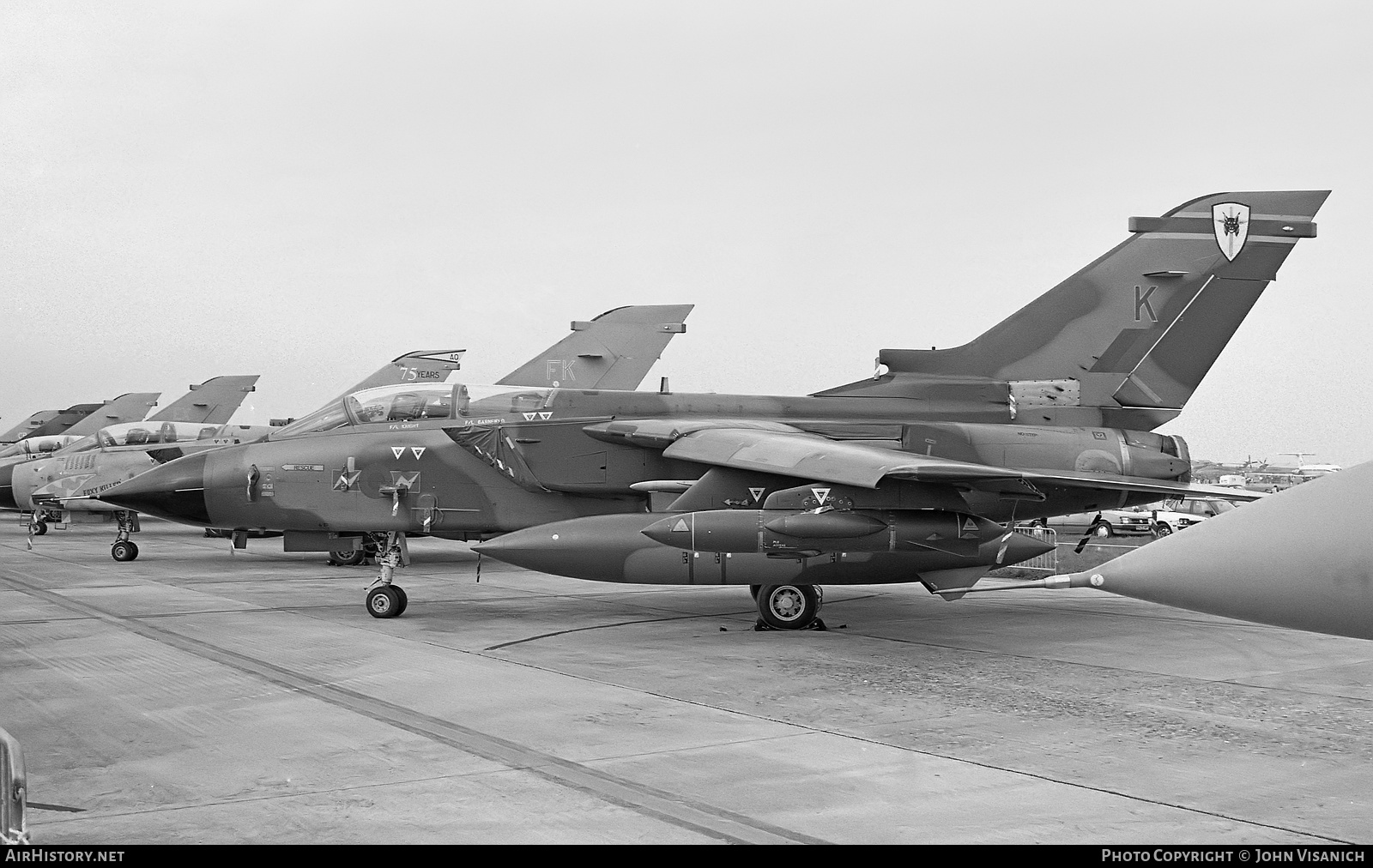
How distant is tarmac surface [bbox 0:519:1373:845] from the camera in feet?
15.5

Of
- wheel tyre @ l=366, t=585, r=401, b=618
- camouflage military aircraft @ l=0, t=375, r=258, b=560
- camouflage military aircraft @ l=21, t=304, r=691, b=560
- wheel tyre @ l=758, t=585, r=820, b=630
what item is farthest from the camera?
camouflage military aircraft @ l=21, t=304, r=691, b=560

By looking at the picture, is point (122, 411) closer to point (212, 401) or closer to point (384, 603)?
point (212, 401)

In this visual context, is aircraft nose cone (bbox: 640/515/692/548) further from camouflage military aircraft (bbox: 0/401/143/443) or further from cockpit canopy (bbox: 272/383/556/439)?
camouflage military aircraft (bbox: 0/401/143/443)

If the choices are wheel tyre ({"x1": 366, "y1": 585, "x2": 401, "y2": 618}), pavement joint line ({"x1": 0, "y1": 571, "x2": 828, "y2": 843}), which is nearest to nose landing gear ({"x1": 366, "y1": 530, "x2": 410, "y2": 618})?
wheel tyre ({"x1": 366, "y1": 585, "x2": 401, "y2": 618})

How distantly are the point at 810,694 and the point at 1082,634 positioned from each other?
180 inches

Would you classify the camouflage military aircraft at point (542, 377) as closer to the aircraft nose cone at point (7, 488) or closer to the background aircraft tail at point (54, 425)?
the aircraft nose cone at point (7, 488)

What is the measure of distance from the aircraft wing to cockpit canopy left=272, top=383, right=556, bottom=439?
3.28ft

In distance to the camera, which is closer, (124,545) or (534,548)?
(534,548)

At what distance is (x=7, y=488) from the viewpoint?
1017 inches

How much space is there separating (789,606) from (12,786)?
8.13 m


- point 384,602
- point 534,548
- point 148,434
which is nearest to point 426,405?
point 384,602

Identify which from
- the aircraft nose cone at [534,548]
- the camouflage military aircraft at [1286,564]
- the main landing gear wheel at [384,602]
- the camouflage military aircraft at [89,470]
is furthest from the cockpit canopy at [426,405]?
the camouflage military aircraft at [1286,564]

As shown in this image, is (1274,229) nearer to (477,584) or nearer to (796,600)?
(796,600)

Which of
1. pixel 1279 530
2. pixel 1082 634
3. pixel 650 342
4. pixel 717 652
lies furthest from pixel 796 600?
pixel 650 342
